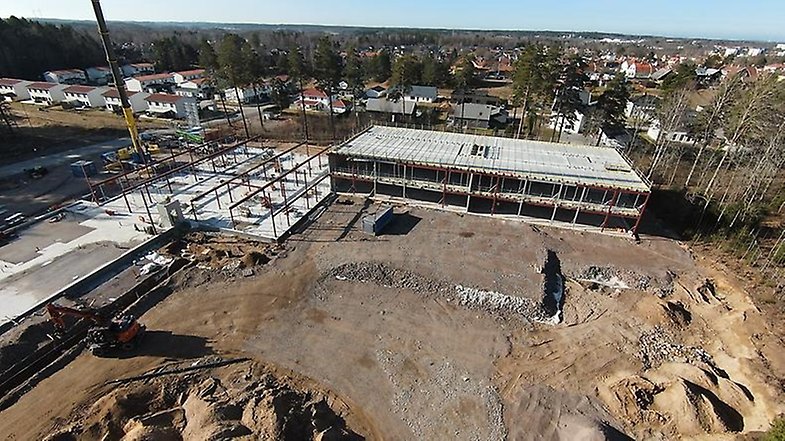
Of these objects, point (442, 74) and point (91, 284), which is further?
point (442, 74)

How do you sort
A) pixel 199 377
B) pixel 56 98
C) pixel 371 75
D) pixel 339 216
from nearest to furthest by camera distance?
pixel 199 377 < pixel 339 216 < pixel 56 98 < pixel 371 75

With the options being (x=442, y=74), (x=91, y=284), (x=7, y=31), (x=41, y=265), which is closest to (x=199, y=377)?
(x=91, y=284)

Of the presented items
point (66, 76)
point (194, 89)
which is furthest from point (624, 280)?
point (66, 76)

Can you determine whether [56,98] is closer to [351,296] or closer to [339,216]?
[339,216]

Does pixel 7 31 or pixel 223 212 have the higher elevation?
pixel 7 31

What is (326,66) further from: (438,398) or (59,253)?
(438,398)

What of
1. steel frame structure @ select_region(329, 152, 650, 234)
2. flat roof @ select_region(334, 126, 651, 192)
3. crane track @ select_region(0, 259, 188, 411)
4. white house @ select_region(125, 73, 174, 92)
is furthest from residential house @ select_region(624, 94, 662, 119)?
white house @ select_region(125, 73, 174, 92)

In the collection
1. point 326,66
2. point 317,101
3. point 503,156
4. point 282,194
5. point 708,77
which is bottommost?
point 282,194
